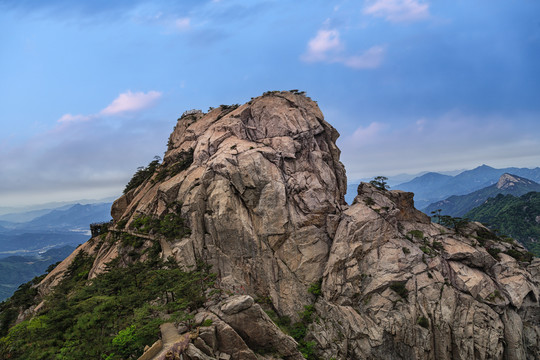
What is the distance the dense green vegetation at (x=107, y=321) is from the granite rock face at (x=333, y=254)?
9720 mm

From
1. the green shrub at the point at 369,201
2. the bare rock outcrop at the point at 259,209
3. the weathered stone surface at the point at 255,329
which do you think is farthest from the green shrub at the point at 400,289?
the weathered stone surface at the point at 255,329

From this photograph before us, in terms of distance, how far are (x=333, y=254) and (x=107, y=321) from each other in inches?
1231

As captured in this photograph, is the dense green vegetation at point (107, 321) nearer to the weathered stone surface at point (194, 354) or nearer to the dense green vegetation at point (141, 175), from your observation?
the weathered stone surface at point (194, 354)

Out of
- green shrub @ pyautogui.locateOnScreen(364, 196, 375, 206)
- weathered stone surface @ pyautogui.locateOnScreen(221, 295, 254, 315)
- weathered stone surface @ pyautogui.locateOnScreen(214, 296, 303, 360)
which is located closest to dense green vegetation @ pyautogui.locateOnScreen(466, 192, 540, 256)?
green shrub @ pyautogui.locateOnScreen(364, 196, 375, 206)

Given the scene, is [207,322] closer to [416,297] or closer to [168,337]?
[168,337]

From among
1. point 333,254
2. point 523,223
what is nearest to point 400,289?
point 333,254

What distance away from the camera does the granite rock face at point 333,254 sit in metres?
40.4

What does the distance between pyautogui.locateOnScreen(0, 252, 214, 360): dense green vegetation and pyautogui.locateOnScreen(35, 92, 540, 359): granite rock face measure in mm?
9720

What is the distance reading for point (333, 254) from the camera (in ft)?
148

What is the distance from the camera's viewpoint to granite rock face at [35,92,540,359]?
40375 millimetres

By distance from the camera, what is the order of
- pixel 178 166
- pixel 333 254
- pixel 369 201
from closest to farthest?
pixel 333 254 < pixel 369 201 < pixel 178 166

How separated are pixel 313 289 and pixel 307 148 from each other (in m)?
24.3

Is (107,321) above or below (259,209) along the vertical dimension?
below

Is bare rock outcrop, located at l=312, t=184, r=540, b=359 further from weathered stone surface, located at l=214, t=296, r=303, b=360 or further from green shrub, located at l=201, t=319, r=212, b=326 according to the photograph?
green shrub, located at l=201, t=319, r=212, b=326
